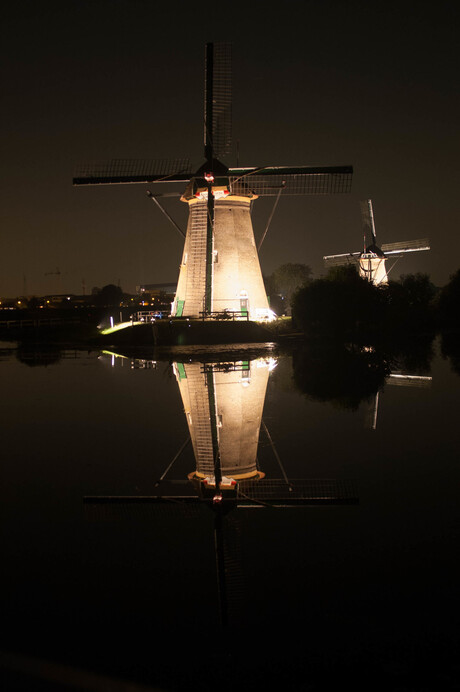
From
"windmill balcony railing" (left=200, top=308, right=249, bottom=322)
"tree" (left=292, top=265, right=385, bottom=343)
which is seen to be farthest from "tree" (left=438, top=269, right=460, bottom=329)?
"windmill balcony railing" (left=200, top=308, right=249, bottom=322)

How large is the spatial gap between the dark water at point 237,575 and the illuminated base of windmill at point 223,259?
3037 cm

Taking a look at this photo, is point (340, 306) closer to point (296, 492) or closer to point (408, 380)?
point (408, 380)

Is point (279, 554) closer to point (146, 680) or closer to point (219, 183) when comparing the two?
point (146, 680)

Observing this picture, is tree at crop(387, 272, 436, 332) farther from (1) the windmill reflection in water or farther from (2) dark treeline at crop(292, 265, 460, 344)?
(1) the windmill reflection in water

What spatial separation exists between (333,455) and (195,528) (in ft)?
12.1

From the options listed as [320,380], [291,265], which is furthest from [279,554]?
[291,265]

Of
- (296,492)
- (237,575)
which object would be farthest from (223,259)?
(237,575)

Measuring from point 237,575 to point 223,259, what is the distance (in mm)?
35821

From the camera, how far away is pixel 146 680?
11.9 ft

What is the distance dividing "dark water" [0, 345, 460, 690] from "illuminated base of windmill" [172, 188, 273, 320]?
30365mm

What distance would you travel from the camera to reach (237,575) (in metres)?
4.96

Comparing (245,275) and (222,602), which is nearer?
(222,602)

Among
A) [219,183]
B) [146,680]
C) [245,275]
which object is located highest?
[219,183]

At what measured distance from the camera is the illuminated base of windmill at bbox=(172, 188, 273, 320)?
131 feet
